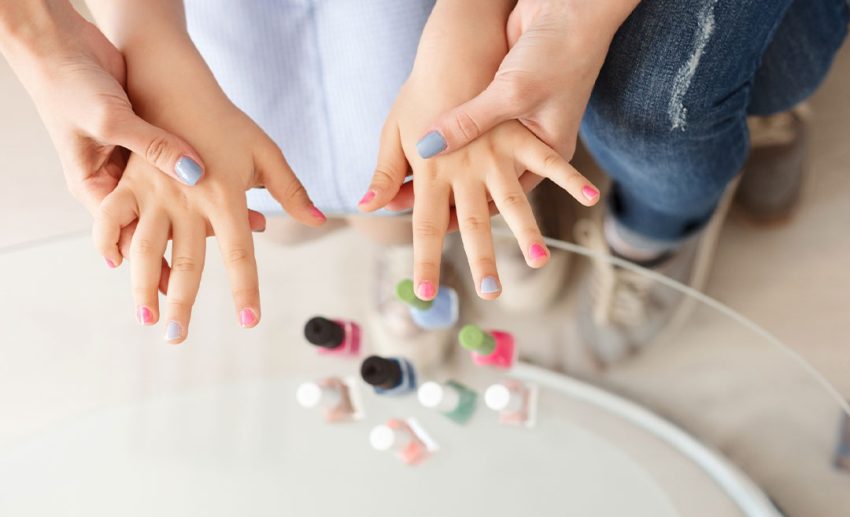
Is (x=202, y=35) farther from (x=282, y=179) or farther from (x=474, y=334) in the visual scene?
(x=474, y=334)

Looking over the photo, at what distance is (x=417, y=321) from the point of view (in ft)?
2.65

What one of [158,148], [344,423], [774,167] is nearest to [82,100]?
[158,148]

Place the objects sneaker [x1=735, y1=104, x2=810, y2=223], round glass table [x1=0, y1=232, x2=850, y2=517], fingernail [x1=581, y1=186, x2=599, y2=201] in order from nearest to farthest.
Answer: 1. fingernail [x1=581, y1=186, x2=599, y2=201]
2. round glass table [x1=0, y1=232, x2=850, y2=517]
3. sneaker [x1=735, y1=104, x2=810, y2=223]

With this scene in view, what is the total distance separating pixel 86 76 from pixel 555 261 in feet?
1.60

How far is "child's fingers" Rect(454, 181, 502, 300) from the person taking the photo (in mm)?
593

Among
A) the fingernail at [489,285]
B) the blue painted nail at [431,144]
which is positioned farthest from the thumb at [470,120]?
the fingernail at [489,285]

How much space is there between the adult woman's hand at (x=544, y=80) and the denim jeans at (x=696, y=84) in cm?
5

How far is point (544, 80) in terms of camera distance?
0.61 m

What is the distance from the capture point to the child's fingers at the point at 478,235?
59 centimetres

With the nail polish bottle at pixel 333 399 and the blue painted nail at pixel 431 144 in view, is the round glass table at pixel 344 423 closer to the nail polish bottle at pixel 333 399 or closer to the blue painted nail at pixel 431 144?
the nail polish bottle at pixel 333 399

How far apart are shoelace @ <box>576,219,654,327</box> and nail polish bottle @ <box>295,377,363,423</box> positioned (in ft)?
0.88

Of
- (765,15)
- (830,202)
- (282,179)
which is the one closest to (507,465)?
(282,179)

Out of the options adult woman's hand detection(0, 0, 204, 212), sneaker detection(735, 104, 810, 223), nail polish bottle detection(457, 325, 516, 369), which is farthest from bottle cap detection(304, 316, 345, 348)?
sneaker detection(735, 104, 810, 223)

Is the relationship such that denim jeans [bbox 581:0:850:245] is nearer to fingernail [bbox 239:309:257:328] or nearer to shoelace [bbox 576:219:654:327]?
shoelace [bbox 576:219:654:327]
